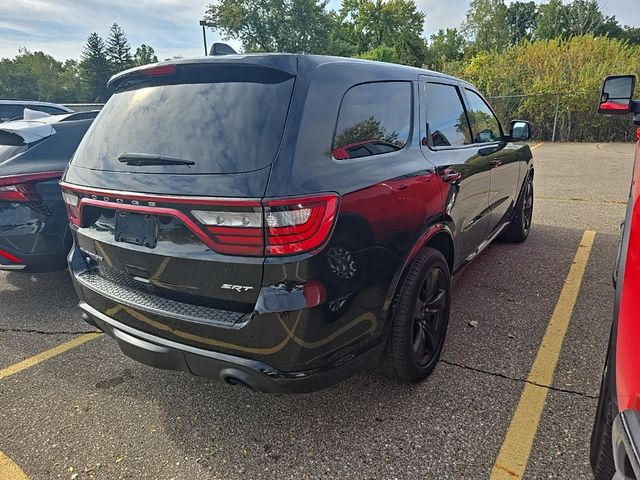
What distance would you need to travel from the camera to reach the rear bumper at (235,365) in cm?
188

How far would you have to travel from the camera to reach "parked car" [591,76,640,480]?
Answer: 1128 mm

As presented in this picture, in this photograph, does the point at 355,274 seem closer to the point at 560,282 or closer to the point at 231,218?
the point at 231,218

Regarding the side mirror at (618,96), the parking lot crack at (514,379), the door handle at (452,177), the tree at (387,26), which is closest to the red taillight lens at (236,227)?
the door handle at (452,177)

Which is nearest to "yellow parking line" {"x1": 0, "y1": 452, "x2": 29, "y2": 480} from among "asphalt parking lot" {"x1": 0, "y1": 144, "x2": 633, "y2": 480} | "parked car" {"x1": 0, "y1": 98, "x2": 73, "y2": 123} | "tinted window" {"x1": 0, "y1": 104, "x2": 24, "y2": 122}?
"asphalt parking lot" {"x1": 0, "y1": 144, "x2": 633, "y2": 480}

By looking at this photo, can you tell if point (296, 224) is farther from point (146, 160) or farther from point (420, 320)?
point (420, 320)

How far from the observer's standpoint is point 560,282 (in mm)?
4027

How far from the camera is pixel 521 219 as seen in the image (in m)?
5.10

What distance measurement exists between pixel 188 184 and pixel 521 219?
4329mm

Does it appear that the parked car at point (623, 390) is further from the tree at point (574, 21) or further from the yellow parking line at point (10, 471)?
the tree at point (574, 21)

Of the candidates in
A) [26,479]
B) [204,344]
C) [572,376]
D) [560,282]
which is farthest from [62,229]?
[560,282]

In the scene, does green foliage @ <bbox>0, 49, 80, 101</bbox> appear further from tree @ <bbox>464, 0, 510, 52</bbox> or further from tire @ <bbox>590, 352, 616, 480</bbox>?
tire @ <bbox>590, 352, 616, 480</bbox>

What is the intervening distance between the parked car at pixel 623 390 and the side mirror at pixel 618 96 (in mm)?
2390

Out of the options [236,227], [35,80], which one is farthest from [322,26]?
[35,80]

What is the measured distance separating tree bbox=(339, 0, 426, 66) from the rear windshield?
175ft
